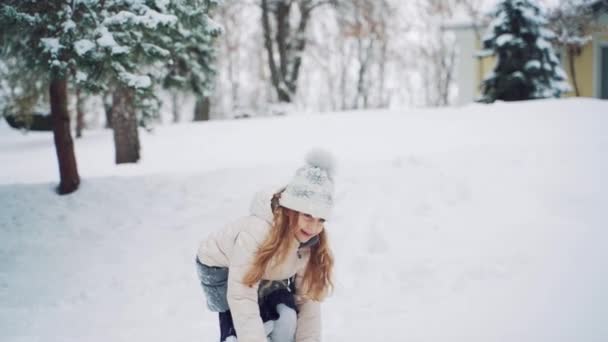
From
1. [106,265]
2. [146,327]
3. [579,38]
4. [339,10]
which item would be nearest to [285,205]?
[146,327]

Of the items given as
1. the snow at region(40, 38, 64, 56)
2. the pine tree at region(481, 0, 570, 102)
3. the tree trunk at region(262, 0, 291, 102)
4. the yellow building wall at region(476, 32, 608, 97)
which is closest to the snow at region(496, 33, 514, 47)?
the pine tree at region(481, 0, 570, 102)

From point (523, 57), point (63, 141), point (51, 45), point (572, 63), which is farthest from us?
point (572, 63)

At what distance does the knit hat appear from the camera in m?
2.60

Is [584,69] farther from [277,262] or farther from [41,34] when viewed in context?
[277,262]

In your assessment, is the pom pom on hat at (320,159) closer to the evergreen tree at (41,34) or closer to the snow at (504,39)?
the evergreen tree at (41,34)

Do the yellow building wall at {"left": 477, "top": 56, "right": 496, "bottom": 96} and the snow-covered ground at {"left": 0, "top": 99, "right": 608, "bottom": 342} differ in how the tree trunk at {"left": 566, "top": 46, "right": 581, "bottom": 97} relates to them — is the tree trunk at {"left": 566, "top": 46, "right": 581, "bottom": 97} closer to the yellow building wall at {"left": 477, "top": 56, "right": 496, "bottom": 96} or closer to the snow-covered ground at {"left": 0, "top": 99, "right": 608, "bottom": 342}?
the yellow building wall at {"left": 477, "top": 56, "right": 496, "bottom": 96}

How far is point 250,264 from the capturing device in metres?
2.65

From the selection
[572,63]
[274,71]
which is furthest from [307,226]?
[274,71]

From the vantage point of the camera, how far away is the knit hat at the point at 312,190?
2.60 m

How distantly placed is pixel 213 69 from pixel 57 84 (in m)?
5.30

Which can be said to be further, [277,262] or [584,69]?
[584,69]

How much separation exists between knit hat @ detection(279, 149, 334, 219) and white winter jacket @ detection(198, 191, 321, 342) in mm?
185

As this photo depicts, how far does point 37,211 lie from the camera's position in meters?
7.15

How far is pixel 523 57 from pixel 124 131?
411 inches
